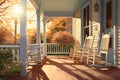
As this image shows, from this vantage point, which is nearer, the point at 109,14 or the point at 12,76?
the point at 12,76

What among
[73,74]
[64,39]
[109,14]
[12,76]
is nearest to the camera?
[12,76]

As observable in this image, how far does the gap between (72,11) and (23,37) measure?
369 inches

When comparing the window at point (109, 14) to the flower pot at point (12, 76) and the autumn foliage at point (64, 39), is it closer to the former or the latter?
the flower pot at point (12, 76)

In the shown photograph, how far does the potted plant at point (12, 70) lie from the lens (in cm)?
530

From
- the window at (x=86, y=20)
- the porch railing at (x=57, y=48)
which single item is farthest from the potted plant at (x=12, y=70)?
the porch railing at (x=57, y=48)

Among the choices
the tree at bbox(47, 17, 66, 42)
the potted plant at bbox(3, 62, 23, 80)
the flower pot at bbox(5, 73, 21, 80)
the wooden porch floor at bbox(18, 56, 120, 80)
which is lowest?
the wooden porch floor at bbox(18, 56, 120, 80)

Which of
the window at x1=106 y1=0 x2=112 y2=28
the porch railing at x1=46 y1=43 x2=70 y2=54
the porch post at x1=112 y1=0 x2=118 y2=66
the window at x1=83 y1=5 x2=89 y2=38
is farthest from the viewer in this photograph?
the porch railing at x1=46 y1=43 x2=70 y2=54

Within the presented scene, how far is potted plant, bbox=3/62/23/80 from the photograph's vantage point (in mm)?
5301

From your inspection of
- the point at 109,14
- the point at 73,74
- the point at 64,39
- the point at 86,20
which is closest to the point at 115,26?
the point at 109,14

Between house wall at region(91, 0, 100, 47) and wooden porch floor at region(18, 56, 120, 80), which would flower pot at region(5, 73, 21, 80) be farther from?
house wall at region(91, 0, 100, 47)

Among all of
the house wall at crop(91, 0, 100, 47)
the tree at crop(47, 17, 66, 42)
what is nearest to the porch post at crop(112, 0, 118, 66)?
the house wall at crop(91, 0, 100, 47)

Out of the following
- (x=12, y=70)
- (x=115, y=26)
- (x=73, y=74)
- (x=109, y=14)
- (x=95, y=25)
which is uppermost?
(x=109, y=14)

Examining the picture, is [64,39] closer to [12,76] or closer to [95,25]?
[95,25]

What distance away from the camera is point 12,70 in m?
5.40
